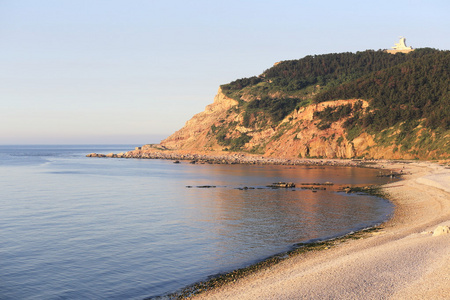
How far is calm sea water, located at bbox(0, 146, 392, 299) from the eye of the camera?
18.1m

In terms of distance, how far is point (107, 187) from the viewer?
56.5 metres

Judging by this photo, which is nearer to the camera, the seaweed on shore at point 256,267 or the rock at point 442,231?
the seaweed on shore at point 256,267

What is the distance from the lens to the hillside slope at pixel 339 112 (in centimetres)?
9012

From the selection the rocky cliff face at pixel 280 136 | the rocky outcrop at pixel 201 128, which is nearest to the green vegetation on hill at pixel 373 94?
the rocky cliff face at pixel 280 136

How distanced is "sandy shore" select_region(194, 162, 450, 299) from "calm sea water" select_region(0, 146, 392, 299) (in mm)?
2572

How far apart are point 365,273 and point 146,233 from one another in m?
15.5

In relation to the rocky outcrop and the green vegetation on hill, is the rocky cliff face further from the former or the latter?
the green vegetation on hill

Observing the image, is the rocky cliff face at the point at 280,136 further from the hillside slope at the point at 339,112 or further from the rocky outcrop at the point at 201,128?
the hillside slope at the point at 339,112

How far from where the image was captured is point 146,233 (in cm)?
2711

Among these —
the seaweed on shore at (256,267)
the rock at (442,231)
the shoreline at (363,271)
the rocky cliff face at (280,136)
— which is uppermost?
the rocky cliff face at (280,136)

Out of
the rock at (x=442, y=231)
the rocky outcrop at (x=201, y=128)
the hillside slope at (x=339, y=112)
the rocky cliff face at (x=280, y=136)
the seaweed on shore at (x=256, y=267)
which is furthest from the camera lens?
the rocky outcrop at (x=201, y=128)

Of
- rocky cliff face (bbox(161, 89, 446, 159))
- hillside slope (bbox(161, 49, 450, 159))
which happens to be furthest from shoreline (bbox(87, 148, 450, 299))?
rocky cliff face (bbox(161, 89, 446, 159))

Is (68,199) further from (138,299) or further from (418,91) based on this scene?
(418,91)

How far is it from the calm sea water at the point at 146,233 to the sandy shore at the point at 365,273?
8.44 feet
